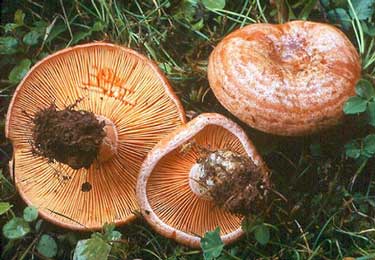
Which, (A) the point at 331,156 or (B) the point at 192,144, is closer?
(B) the point at 192,144

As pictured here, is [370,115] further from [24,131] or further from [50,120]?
[24,131]

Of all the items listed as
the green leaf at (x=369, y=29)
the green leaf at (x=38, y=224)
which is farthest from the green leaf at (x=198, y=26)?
the green leaf at (x=38, y=224)

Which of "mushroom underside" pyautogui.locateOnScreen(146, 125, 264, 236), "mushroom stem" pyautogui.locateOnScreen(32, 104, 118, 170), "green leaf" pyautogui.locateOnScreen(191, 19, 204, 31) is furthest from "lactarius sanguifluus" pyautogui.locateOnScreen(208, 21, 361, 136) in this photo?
"mushroom stem" pyautogui.locateOnScreen(32, 104, 118, 170)

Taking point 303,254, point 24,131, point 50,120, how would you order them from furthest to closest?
point 24,131, point 303,254, point 50,120

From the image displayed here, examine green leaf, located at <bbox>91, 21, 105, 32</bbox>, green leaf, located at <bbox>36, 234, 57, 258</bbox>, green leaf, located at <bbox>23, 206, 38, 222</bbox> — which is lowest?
green leaf, located at <bbox>36, 234, 57, 258</bbox>

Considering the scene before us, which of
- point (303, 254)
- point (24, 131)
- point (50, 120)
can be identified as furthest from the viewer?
point (24, 131)

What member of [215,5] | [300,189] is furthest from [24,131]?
[300,189]

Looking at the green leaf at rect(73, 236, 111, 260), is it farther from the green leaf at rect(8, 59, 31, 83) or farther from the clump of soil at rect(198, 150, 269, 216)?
the green leaf at rect(8, 59, 31, 83)

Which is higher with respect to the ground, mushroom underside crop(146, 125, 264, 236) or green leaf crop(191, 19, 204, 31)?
green leaf crop(191, 19, 204, 31)
